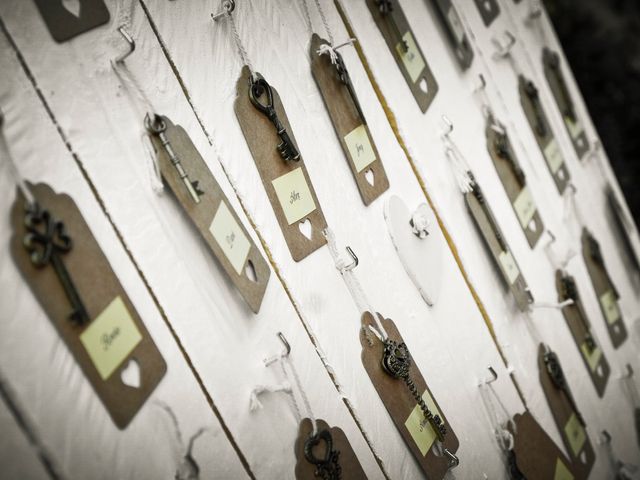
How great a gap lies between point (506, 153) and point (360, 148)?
19.5 inches

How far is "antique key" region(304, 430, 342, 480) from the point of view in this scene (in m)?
0.85

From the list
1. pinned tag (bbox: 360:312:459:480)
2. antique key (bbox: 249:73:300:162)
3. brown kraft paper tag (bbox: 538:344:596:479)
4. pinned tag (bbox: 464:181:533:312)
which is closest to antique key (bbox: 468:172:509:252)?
pinned tag (bbox: 464:181:533:312)

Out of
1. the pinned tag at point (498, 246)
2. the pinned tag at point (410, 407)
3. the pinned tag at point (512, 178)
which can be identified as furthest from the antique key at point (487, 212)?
the pinned tag at point (410, 407)

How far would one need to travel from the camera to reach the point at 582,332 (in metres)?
1.58

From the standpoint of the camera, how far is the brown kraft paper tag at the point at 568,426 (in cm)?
141

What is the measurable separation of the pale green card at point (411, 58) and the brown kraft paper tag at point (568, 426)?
607mm

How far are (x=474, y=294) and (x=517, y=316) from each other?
166mm

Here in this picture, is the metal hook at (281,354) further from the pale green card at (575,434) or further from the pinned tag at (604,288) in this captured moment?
the pinned tag at (604,288)

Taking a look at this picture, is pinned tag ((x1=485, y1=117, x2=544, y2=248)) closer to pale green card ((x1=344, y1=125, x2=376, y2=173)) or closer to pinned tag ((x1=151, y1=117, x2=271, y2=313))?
pale green card ((x1=344, y1=125, x2=376, y2=173))

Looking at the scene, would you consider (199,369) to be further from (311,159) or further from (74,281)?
A: (311,159)

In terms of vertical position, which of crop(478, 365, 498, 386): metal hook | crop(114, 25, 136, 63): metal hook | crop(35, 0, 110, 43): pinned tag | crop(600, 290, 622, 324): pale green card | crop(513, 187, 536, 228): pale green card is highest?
crop(35, 0, 110, 43): pinned tag

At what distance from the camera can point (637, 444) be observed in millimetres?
1718

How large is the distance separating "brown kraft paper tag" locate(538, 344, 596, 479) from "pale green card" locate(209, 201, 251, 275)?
0.82 meters

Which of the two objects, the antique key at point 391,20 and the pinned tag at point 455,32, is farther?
the pinned tag at point 455,32
